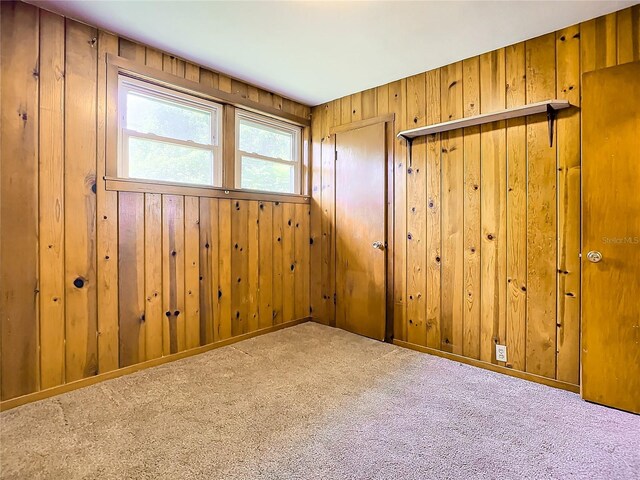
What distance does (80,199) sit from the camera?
7.66 ft

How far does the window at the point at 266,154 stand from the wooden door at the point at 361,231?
1.81 ft

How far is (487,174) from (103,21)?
2987mm

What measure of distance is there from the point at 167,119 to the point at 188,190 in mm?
606

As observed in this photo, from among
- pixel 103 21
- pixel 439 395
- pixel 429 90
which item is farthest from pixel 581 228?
pixel 103 21

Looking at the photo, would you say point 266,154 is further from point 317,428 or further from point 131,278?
point 317,428

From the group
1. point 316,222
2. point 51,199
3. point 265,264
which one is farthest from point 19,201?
point 316,222

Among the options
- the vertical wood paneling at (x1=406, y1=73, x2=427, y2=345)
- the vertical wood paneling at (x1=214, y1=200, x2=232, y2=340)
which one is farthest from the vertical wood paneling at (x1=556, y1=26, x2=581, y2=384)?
the vertical wood paneling at (x1=214, y1=200, x2=232, y2=340)

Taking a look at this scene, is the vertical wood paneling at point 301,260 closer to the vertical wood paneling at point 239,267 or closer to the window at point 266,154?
the window at point 266,154

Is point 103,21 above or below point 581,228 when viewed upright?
above

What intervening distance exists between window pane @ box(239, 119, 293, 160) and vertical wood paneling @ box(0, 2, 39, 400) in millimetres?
1635

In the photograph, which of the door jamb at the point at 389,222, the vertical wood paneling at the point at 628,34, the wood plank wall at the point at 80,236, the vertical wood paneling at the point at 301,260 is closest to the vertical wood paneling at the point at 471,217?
the door jamb at the point at 389,222

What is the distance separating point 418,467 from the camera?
1.56 metres

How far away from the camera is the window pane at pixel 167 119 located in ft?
8.67

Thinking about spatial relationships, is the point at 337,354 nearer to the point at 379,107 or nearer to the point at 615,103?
the point at 379,107
